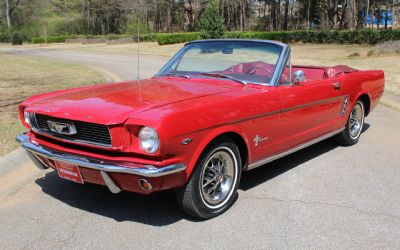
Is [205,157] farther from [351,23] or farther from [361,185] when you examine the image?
[351,23]

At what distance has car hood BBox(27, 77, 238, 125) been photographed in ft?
12.3

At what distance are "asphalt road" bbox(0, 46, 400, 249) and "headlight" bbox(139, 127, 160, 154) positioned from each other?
0.75 metres

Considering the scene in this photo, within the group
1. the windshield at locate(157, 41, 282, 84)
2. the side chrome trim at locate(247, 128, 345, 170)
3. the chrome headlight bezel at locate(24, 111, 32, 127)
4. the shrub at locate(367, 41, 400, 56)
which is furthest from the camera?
the shrub at locate(367, 41, 400, 56)

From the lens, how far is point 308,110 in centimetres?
522

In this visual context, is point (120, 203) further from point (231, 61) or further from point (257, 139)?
point (231, 61)

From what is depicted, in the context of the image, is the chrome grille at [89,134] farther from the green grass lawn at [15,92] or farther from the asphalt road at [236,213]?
the green grass lawn at [15,92]

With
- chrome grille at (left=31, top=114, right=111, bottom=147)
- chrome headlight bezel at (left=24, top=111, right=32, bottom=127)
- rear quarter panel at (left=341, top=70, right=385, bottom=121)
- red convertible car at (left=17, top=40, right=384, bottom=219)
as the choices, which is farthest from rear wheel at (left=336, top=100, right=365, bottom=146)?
chrome headlight bezel at (left=24, top=111, right=32, bottom=127)

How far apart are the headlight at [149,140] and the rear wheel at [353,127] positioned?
12.3ft

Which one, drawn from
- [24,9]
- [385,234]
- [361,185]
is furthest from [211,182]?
[24,9]

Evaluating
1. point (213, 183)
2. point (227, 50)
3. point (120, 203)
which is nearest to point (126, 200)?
point (120, 203)

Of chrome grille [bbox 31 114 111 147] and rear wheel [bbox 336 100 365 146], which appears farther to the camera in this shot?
rear wheel [bbox 336 100 365 146]

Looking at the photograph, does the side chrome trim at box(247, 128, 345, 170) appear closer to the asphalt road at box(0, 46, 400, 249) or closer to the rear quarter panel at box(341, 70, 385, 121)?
the asphalt road at box(0, 46, 400, 249)

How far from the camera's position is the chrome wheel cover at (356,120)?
6.63 meters

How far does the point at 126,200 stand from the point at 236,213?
1.10m
